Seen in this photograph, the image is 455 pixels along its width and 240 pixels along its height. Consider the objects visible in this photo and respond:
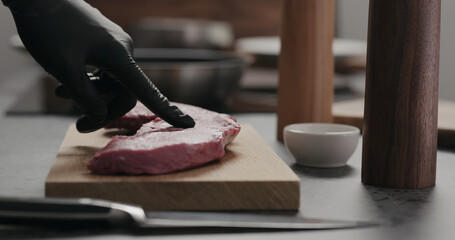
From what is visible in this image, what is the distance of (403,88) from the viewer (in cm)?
84

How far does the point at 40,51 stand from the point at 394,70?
45 centimetres

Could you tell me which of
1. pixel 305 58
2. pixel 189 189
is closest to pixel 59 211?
pixel 189 189

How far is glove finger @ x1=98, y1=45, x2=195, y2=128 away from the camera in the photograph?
886 millimetres

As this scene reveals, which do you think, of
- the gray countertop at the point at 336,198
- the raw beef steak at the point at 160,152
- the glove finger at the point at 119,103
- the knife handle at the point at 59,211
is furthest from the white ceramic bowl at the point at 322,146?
the knife handle at the point at 59,211

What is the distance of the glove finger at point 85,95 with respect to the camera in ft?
2.87

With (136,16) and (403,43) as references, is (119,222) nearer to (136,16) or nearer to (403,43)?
(403,43)

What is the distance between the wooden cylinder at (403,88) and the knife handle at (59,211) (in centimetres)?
37

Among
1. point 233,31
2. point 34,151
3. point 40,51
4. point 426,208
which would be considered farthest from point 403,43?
point 233,31

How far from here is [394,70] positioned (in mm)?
847

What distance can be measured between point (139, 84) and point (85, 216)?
284mm

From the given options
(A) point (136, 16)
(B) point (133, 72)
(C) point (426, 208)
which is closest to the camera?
(C) point (426, 208)

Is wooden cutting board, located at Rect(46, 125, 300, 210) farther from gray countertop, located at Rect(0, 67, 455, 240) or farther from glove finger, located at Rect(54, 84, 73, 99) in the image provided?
glove finger, located at Rect(54, 84, 73, 99)

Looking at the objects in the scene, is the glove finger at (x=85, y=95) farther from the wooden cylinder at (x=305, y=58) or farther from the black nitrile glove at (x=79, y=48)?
the wooden cylinder at (x=305, y=58)

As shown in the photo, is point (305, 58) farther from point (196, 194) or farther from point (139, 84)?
point (196, 194)
